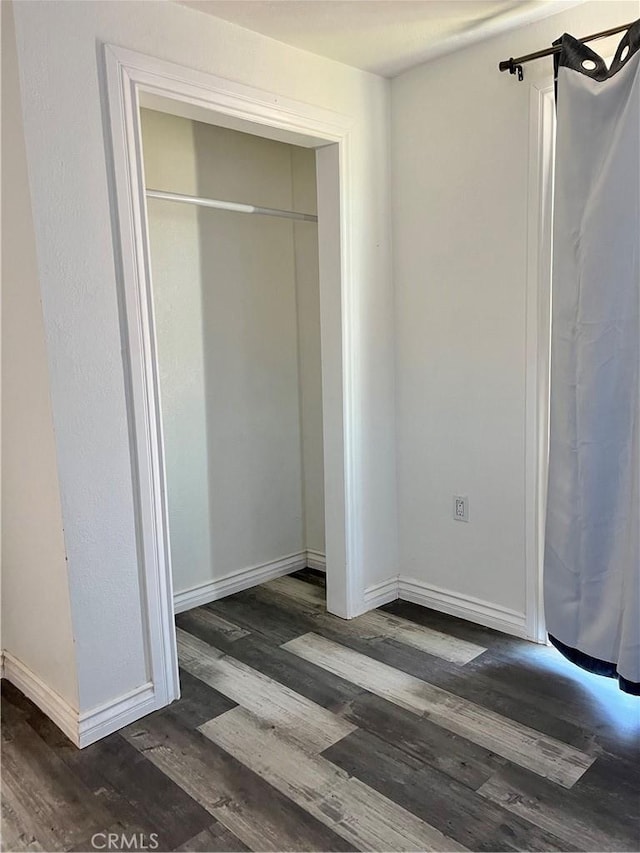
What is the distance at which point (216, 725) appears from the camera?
210 cm

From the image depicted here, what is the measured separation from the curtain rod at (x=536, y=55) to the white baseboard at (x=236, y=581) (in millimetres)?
2353

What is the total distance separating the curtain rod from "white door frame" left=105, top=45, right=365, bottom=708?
63 cm

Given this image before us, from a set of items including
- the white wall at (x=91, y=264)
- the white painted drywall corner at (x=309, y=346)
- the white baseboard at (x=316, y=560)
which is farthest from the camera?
the white baseboard at (x=316, y=560)

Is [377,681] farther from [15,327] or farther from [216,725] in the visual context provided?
[15,327]

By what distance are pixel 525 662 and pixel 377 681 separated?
56 centimetres

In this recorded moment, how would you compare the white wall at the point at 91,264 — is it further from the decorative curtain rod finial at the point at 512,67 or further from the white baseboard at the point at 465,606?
the white baseboard at the point at 465,606

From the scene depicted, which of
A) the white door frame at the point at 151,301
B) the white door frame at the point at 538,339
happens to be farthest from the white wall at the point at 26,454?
the white door frame at the point at 538,339

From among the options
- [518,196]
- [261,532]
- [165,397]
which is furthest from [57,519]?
[518,196]

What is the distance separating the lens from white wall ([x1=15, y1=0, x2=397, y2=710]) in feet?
5.95

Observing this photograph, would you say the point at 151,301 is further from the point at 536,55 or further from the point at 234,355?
the point at 536,55

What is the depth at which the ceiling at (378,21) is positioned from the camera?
210 cm

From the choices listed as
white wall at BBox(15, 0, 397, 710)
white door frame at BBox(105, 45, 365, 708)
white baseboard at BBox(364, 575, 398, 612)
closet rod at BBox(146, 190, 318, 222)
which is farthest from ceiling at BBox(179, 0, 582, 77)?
white baseboard at BBox(364, 575, 398, 612)

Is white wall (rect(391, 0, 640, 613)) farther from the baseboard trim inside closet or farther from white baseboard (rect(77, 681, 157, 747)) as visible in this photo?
white baseboard (rect(77, 681, 157, 747))

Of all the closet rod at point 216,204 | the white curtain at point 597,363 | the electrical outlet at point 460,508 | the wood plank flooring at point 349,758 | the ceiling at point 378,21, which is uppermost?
the ceiling at point 378,21
